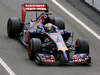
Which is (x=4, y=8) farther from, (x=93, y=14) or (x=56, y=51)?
(x=56, y=51)

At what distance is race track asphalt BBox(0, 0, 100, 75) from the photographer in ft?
82.8

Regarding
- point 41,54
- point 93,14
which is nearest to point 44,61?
point 41,54

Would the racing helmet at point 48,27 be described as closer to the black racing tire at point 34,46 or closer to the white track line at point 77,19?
the black racing tire at point 34,46

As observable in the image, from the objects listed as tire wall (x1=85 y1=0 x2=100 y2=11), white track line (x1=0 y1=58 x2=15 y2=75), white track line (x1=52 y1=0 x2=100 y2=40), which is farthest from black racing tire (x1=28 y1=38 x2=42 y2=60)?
tire wall (x1=85 y1=0 x2=100 y2=11)

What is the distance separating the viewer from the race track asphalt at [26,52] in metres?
25.2

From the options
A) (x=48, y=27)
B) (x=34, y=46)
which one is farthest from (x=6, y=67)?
(x=48, y=27)

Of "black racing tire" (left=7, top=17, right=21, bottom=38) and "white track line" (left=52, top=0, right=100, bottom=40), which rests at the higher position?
"black racing tire" (left=7, top=17, right=21, bottom=38)

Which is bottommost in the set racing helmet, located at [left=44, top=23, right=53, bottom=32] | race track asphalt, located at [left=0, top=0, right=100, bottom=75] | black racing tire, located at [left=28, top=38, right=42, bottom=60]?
race track asphalt, located at [left=0, top=0, right=100, bottom=75]

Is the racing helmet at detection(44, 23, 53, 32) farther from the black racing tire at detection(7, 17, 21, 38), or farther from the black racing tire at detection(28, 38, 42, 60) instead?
the black racing tire at detection(7, 17, 21, 38)

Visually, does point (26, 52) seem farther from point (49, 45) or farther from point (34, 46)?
point (34, 46)

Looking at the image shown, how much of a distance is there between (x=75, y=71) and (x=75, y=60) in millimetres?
1099

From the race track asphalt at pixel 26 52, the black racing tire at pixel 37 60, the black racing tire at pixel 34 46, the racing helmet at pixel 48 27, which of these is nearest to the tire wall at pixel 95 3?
the race track asphalt at pixel 26 52

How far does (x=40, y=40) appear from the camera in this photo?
27141 mm

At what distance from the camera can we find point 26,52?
1139 inches
